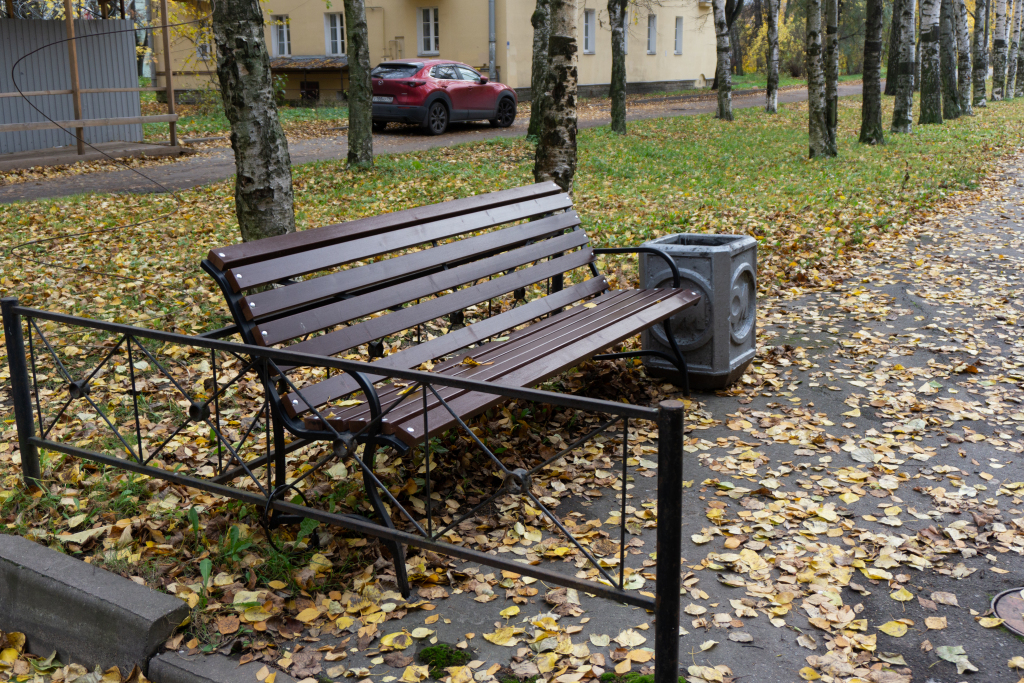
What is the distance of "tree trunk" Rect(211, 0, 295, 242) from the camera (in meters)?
5.81

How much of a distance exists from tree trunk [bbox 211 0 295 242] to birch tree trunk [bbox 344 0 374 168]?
6.36m

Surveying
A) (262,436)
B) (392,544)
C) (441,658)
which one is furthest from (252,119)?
(441,658)

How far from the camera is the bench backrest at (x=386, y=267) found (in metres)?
3.28

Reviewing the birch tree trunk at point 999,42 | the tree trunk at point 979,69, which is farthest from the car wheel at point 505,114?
the birch tree trunk at point 999,42

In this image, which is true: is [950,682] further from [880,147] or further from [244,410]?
[880,147]

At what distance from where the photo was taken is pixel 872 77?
656 inches

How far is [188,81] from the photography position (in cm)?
3172

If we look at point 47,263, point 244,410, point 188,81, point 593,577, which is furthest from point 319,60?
point 593,577

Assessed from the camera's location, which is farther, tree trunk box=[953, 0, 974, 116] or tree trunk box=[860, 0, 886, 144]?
tree trunk box=[953, 0, 974, 116]

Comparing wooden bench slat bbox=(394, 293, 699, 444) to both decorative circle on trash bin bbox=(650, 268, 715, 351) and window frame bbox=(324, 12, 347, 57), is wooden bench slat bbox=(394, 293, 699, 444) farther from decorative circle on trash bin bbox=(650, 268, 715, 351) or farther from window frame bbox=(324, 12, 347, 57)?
window frame bbox=(324, 12, 347, 57)

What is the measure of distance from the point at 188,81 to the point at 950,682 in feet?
109

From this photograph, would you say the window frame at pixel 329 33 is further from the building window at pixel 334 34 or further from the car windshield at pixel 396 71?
the car windshield at pixel 396 71

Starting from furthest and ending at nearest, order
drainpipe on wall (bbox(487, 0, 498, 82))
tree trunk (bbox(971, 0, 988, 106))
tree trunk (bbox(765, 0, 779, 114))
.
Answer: tree trunk (bbox(971, 0, 988, 106)), drainpipe on wall (bbox(487, 0, 498, 82)), tree trunk (bbox(765, 0, 779, 114))

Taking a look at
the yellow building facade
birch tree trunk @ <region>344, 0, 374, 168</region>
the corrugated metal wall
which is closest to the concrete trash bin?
birch tree trunk @ <region>344, 0, 374, 168</region>
